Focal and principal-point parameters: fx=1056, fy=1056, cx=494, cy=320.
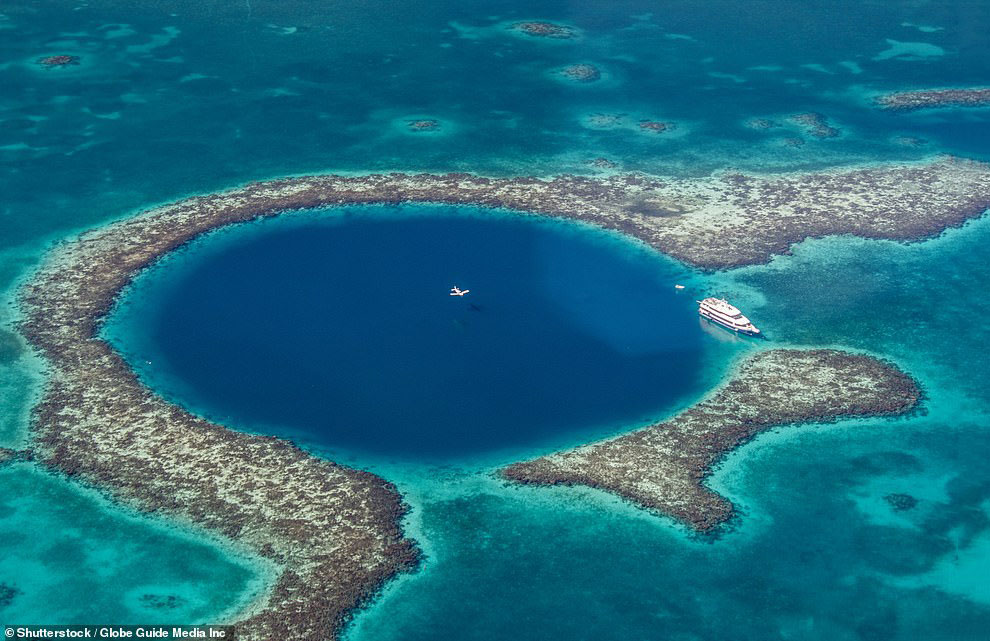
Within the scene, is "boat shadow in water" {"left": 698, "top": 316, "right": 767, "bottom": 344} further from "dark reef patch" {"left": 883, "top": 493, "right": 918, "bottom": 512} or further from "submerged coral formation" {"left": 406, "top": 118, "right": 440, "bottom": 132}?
"submerged coral formation" {"left": 406, "top": 118, "right": 440, "bottom": 132}

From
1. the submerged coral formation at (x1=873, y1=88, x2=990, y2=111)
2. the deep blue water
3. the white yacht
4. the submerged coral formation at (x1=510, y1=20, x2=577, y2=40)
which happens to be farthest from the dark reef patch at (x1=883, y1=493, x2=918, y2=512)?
the submerged coral formation at (x1=510, y1=20, x2=577, y2=40)

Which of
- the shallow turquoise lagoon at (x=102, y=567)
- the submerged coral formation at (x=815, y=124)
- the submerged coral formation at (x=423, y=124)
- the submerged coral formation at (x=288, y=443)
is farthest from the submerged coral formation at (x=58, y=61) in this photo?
the submerged coral formation at (x=815, y=124)

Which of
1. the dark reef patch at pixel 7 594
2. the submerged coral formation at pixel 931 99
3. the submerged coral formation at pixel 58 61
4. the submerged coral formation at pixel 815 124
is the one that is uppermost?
the submerged coral formation at pixel 931 99

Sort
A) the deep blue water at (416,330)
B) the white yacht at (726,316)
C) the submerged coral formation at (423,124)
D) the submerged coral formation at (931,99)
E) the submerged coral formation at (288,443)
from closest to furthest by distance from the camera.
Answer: the submerged coral formation at (288,443) → the deep blue water at (416,330) → the white yacht at (726,316) → the submerged coral formation at (423,124) → the submerged coral formation at (931,99)

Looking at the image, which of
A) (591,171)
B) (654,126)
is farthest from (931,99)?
(591,171)

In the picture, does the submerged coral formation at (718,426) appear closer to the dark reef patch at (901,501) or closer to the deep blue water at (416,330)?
the deep blue water at (416,330)
